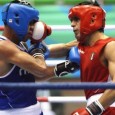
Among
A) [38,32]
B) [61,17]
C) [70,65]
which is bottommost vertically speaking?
[61,17]

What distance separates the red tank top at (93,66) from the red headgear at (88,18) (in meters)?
0.07

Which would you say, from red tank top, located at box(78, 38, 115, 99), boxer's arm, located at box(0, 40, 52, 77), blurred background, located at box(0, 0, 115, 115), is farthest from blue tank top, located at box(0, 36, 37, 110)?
blurred background, located at box(0, 0, 115, 115)

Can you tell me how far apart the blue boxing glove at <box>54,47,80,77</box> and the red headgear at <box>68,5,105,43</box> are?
0.10 meters

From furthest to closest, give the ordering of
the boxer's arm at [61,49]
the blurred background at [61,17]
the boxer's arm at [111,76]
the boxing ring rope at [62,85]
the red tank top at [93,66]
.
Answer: the blurred background at [61,17] → the boxer's arm at [61,49] → the red tank top at [93,66] → the boxer's arm at [111,76] → the boxing ring rope at [62,85]

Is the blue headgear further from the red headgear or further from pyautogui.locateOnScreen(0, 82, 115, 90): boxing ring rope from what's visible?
pyautogui.locateOnScreen(0, 82, 115, 90): boxing ring rope

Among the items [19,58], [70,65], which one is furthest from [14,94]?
[70,65]

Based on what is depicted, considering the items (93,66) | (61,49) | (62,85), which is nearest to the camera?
(62,85)

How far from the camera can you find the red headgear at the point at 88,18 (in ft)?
7.50

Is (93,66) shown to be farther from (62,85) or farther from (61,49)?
(62,85)

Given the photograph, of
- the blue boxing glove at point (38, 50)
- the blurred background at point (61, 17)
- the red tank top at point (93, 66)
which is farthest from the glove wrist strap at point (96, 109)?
the blurred background at point (61, 17)

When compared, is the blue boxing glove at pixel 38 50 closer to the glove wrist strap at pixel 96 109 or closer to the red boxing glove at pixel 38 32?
the red boxing glove at pixel 38 32

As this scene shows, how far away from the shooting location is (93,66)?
2.25m

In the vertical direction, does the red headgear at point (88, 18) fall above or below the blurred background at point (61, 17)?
above

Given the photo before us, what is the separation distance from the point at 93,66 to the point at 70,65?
0.54ft
